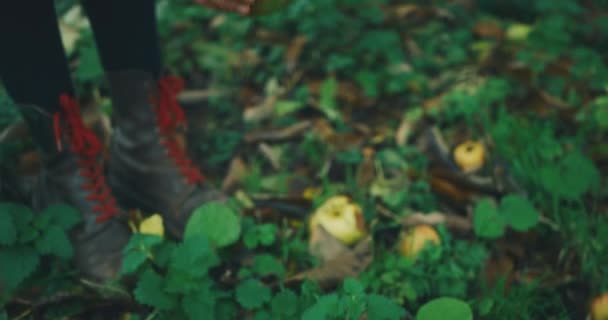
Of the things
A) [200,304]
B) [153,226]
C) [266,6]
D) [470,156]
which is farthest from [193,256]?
[470,156]

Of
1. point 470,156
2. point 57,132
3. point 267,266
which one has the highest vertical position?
point 57,132

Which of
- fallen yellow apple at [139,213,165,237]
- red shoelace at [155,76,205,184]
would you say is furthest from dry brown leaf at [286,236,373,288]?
red shoelace at [155,76,205,184]

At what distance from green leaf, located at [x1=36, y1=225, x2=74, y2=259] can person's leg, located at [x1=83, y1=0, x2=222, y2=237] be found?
0.31 m

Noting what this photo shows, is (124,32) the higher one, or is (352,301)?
(124,32)

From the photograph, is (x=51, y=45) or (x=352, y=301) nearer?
(x=352, y=301)

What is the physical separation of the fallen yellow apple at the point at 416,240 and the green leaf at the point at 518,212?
0.19 meters

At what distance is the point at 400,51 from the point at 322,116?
48 centimetres

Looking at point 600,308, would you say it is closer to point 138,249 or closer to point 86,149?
point 138,249

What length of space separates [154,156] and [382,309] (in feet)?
2.50

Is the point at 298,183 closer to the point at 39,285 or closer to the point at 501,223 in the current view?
the point at 501,223

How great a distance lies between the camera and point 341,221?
1.47 meters

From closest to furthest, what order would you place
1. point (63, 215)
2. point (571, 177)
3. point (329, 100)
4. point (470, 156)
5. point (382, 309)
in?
1. point (382, 309)
2. point (63, 215)
3. point (571, 177)
4. point (470, 156)
5. point (329, 100)

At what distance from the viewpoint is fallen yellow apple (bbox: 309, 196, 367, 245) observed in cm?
147

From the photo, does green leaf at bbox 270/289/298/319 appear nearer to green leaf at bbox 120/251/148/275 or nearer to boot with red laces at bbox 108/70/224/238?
green leaf at bbox 120/251/148/275
